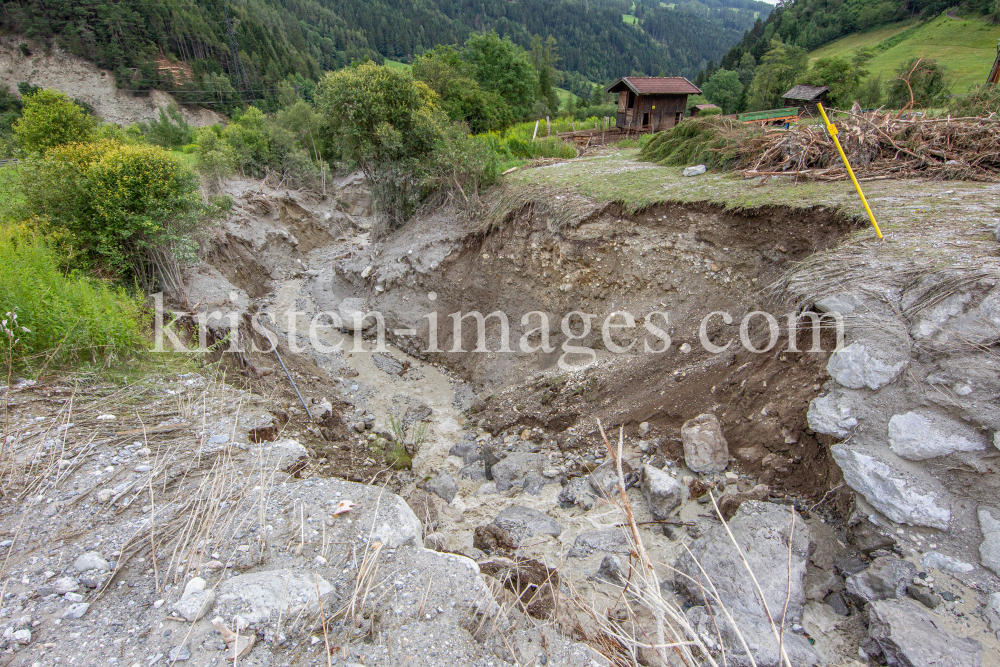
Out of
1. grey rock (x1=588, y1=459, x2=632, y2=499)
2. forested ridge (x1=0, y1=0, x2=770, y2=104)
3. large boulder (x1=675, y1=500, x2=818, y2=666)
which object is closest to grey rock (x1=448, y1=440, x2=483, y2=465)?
grey rock (x1=588, y1=459, x2=632, y2=499)

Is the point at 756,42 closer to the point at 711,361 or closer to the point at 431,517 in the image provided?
the point at 711,361

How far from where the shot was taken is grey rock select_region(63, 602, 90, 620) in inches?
122

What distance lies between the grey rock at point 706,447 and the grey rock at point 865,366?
1.50 metres

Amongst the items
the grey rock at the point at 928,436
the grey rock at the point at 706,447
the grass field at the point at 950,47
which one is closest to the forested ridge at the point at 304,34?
the grass field at the point at 950,47

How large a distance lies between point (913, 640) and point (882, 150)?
8230 millimetres

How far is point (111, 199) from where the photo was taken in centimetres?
929

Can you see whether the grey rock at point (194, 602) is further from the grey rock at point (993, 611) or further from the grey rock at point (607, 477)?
the grey rock at point (993, 611)

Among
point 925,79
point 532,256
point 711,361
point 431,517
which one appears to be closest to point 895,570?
point 711,361

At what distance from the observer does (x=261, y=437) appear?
5.54m

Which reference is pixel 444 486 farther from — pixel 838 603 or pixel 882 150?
pixel 882 150

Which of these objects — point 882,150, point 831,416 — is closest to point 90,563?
point 831,416

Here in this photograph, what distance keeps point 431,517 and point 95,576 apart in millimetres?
3227

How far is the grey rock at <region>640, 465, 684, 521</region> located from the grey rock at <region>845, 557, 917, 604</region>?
5.64ft

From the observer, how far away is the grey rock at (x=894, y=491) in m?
4.00
